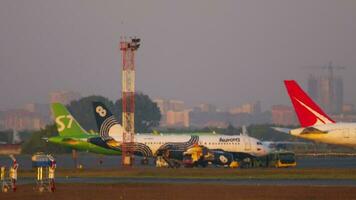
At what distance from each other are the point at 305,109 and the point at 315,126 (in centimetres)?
436

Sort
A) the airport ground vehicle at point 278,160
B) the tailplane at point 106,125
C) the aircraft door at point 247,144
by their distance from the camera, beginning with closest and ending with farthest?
1. the airport ground vehicle at point 278,160
2. the aircraft door at point 247,144
3. the tailplane at point 106,125

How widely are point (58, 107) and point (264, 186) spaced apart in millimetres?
61627

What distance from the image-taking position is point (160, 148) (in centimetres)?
10838

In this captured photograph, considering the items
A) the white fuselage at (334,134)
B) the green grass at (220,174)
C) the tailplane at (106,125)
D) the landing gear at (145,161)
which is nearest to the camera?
the green grass at (220,174)

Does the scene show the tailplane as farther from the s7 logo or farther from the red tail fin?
the red tail fin

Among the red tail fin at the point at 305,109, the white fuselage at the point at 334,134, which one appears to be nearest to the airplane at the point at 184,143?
the red tail fin at the point at 305,109

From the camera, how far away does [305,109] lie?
3917 inches

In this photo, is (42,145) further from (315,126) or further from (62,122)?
(315,126)

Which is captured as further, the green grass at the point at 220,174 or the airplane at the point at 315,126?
the airplane at the point at 315,126

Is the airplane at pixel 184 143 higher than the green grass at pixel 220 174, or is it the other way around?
the airplane at pixel 184 143

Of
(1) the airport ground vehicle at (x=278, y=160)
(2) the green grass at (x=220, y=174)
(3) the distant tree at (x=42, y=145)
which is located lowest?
(2) the green grass at (x=220, y=174)

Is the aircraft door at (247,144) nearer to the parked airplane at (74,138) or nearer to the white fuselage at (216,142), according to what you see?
the white fuselage at (216,142)

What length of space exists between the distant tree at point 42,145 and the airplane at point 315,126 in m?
65.4

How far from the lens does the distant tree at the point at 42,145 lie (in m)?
163
